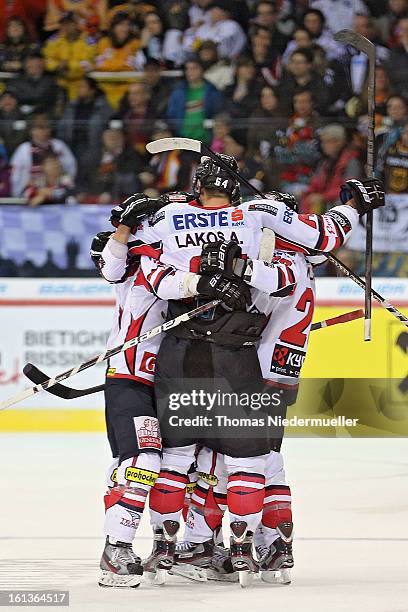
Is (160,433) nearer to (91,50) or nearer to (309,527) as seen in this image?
(309,527)

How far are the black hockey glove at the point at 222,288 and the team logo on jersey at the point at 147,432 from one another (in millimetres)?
458

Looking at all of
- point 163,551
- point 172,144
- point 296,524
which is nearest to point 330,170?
point 296,524

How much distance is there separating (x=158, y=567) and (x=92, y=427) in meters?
4.01

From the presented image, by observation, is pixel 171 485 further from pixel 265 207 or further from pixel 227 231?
pixel 265 207

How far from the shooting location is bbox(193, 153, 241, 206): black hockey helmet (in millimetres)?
4414

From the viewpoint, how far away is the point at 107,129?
30.4 feet

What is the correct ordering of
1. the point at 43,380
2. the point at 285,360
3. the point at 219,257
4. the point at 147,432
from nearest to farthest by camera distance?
the point at 219,257, the point at 147,432, the point at 285,360, the point at 43,380

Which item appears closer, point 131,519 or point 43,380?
point 131,519

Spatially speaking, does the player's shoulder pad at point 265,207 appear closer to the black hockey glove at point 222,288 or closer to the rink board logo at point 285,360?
the black hockey glove at point 222,288

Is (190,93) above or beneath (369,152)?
beneath

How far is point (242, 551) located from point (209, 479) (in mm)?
297

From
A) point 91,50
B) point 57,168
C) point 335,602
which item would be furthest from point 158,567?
point 91,50

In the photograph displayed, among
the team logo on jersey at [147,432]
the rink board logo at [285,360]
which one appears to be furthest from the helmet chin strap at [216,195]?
the team logo on jersey at [147,432]

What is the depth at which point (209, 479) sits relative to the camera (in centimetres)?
453
